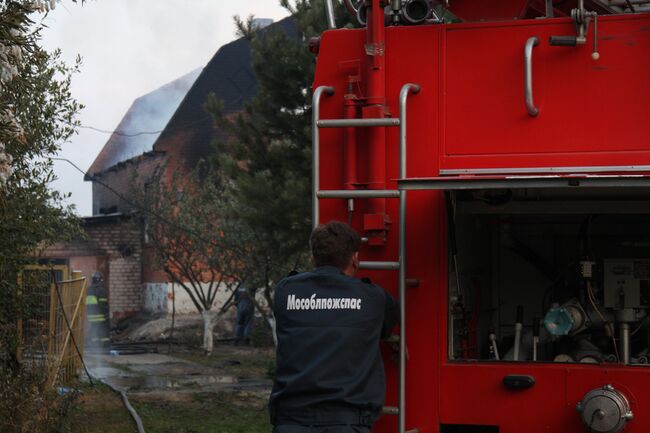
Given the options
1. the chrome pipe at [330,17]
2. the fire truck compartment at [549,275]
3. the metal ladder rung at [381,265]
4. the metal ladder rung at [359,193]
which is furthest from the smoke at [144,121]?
the metal ladder rung at [381,265]

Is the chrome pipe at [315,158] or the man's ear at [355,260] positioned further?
the chrome pipe at [315,158]

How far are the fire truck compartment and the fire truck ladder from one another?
0.75 ft

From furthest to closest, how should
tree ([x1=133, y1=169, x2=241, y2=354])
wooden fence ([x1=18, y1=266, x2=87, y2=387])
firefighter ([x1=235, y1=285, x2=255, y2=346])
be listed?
firefighter ([x1=235, y1=285, x2=255, y2=346]) → tree ([x1=133, y1=169, x2=241, y2=354]) → wooden fence ([x1=18, y1=266, x2=87, y2=387])

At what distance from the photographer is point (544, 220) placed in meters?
5.49

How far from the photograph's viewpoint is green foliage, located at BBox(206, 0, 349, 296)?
1455 cm

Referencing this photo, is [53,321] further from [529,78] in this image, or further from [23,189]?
[529,78]

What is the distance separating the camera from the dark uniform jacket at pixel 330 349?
14.5 feet

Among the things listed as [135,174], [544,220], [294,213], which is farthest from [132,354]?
[544,220]

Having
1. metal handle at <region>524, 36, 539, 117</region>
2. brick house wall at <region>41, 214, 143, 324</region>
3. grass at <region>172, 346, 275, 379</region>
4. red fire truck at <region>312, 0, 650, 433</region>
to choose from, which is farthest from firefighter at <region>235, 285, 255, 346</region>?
metal handle at <region>524, 36, 539, 117</region>

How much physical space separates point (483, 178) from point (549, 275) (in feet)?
3.97

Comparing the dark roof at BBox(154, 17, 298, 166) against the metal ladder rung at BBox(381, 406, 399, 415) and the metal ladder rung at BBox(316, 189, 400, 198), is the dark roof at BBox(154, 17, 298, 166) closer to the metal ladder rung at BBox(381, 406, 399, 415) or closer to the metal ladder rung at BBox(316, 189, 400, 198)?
the metal ladder rung at BBox(316, 189, 400, 198)

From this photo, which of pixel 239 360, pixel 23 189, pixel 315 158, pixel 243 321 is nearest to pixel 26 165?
pixel 23 189

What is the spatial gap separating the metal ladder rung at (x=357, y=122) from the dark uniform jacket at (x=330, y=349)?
66 centimetres

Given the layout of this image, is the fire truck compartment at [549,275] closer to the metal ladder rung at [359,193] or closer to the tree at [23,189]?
the metal ladder rung at [359,193]
